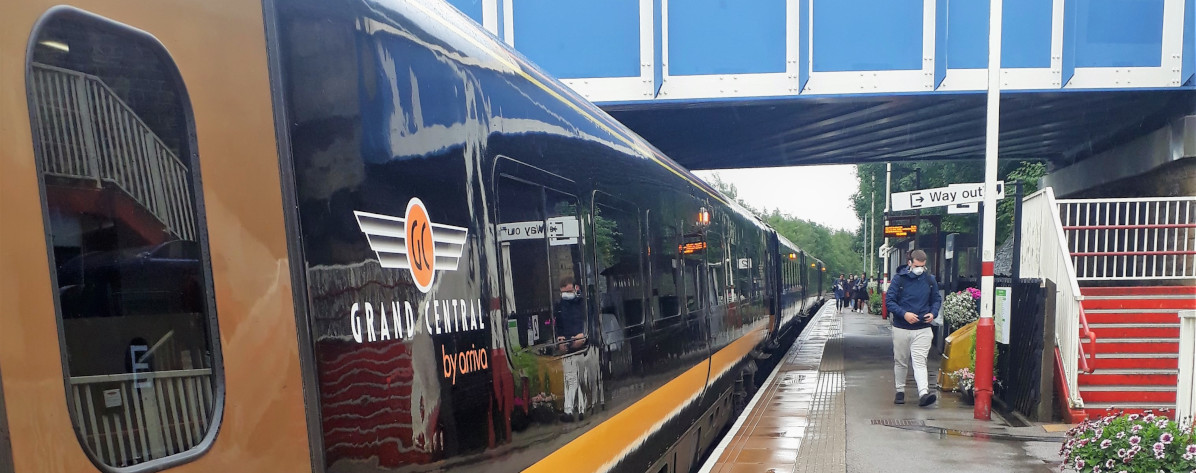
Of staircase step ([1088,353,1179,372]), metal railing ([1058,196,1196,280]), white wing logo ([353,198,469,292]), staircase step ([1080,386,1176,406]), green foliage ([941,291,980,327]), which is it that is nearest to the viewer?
white wing logo ([353,198,469,292])

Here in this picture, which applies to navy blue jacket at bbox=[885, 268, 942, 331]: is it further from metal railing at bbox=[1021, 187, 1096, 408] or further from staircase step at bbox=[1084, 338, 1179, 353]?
staircase step at bbox=[1084, 338, 1179, 353]

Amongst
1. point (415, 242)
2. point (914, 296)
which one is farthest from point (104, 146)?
point (914, 296)

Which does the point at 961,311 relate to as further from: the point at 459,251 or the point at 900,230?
the point at 459,251

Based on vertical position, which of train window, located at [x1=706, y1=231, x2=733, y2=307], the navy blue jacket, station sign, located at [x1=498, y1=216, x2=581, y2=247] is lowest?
the navy blue jacket

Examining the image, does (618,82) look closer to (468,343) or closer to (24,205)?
(468,343)

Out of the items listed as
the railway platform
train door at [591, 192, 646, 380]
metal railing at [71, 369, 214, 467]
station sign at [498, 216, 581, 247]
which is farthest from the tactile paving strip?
metal railing at [71, 369, 214, 467]

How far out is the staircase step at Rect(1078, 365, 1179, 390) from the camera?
848 centimetres

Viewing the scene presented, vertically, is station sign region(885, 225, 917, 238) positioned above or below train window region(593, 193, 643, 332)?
below

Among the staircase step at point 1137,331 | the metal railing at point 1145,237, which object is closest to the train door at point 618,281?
the staircase step at point 1137,331

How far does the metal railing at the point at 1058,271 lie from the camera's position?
8.06 meters

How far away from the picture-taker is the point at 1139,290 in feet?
34.7

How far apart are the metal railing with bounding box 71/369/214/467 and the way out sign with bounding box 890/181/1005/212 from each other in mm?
8632

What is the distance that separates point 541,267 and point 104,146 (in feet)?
7.22

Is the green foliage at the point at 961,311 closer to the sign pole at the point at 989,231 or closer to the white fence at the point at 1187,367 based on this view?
the sign pole at the point at 989,231
